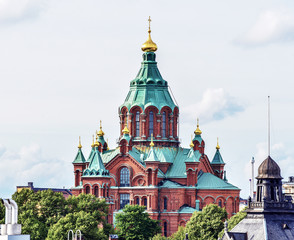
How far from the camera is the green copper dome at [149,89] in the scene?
156 metres

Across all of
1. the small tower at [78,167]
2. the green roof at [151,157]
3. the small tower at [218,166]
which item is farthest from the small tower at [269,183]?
the small tower at [218,166]

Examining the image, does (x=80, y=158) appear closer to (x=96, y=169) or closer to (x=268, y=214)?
(x=96, y=169)

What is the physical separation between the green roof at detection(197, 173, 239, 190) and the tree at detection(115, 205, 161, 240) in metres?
14.0

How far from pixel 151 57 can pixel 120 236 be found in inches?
1213

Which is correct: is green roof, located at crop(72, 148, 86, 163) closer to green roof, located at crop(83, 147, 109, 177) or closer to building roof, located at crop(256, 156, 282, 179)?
green roof, located at crop(83, 147, 109, 177)

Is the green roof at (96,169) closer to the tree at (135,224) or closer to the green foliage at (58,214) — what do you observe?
the tree at (135,224)

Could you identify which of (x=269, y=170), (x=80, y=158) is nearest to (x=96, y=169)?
(x=80, y=158)

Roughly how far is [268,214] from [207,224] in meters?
42.5

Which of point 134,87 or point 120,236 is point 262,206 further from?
point 134,87

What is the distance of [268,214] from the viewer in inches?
3440

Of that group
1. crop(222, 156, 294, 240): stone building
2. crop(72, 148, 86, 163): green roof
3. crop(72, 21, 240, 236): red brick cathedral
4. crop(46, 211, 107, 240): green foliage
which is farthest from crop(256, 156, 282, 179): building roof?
crop(72, 148, 86, 163): green roof

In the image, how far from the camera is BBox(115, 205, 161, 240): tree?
13625 centimetres

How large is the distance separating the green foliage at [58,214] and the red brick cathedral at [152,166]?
49.0ft

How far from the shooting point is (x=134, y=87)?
6220 inches
